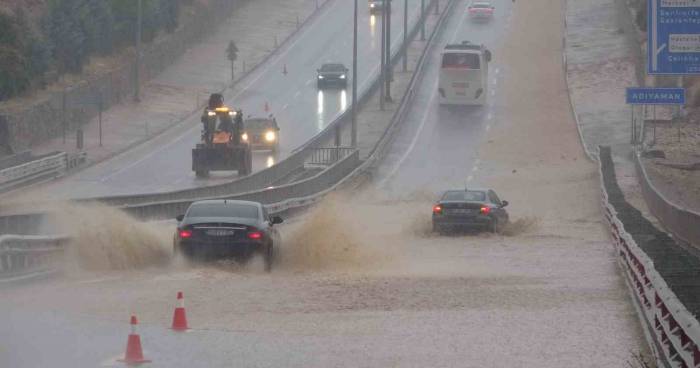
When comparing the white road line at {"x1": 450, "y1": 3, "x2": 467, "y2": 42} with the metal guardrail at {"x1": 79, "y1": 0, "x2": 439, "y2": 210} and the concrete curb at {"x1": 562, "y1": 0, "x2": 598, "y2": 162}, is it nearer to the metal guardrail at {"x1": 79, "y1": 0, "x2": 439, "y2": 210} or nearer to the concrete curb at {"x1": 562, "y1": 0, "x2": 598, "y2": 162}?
the concrete curb at {"x1": 562, "y1": 0, "x2": 598, "y2": 162}

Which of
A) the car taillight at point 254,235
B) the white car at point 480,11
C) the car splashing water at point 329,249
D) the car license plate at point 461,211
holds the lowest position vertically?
the car splashing water at point 329,249

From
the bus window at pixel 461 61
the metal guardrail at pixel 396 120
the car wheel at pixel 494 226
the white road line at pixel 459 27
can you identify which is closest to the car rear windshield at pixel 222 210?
the car wheel at pixel 494 226

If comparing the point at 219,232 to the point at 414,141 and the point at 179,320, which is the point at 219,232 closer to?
the point at 179,320

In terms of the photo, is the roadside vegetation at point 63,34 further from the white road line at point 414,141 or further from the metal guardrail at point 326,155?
the white road line at point 414,141

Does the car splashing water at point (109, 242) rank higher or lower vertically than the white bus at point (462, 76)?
lower

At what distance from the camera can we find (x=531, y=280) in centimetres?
2155

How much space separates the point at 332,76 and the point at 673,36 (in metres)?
49.7

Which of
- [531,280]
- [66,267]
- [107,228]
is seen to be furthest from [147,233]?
[531,280]

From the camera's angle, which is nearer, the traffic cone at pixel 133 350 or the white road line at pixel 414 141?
the traffic cone at pixel 133 350

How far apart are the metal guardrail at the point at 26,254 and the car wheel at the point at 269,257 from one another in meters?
3.01

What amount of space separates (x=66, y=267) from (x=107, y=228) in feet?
5.74

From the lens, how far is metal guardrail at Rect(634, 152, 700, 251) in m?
26.4

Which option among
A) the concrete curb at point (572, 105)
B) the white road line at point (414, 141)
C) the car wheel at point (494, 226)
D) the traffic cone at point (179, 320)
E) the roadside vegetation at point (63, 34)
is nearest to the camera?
the traffic cone at point (179, 320)

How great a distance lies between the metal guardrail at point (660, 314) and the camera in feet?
35.8
